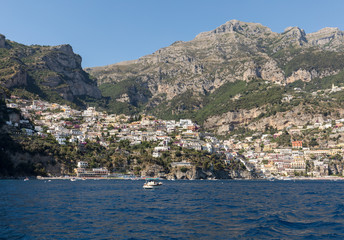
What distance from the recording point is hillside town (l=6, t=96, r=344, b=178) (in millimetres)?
155750

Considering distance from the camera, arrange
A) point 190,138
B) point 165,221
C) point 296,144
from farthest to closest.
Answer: point 296,144 → point 190,138 → point 165,221

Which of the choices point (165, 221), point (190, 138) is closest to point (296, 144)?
point (190, 138)

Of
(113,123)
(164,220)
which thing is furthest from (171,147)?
(164,220)

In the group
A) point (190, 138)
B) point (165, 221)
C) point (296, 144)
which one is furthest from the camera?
point (296, 144)

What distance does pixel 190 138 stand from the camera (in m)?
175

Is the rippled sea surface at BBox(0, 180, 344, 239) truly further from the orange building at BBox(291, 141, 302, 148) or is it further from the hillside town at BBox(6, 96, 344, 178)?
the orange building at BBox(291, 141, 302, 148)

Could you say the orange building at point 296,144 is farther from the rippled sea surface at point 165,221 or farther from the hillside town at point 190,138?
the rippled sea surface at point 165,221

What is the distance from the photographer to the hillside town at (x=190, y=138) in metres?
156

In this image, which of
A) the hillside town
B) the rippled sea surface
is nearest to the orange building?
the hillside town

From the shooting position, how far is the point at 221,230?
27.9m

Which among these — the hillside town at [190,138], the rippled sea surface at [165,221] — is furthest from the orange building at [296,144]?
the rippled sea surface at [165,221]

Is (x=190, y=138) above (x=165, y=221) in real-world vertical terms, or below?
above

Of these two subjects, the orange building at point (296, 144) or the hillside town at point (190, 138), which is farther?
the orange building at point (296, 144)

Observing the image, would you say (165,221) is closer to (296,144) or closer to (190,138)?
(190,138)
